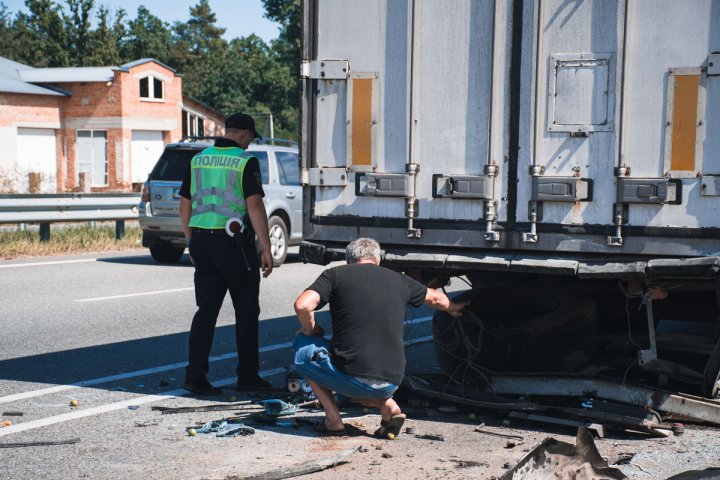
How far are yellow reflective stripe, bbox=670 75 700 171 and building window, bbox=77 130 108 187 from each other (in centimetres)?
4049

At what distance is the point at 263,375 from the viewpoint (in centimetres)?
800

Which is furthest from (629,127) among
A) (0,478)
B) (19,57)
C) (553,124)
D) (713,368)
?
(19,57)

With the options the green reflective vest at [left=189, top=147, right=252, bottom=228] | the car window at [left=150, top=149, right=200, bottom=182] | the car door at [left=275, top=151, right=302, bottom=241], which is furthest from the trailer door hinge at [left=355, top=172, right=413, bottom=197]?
the car door at [left=275, top=151, right=302, bottom=241]

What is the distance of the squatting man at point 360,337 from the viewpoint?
600cm

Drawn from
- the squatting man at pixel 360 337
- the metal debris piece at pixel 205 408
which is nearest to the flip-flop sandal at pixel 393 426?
the squatting man at pixel 360 337

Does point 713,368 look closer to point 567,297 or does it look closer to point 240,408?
point 567,297

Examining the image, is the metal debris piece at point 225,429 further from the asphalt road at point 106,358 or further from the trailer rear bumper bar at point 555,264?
the trailer rear bumper bar at point 555,264

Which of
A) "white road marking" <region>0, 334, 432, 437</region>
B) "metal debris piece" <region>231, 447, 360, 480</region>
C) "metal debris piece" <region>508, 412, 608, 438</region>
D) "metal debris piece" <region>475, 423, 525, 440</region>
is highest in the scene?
"metal debris piece" <region>508, 412, 608, 438</region>

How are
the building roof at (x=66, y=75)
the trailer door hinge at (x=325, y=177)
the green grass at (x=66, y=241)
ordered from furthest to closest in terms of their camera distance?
1. the building roof at (x=66, y=75)
2. the green grass at (x=66, y=241)
3. the trailer door hinge at (x=325, y=177)

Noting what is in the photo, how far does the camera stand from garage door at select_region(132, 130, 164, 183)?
45.0 m

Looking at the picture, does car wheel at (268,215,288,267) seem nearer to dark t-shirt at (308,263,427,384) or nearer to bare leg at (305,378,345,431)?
bare leg at (305,378,345,431)

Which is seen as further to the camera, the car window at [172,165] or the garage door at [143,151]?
the garage door at [143,151]

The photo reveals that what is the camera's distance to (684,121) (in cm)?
600

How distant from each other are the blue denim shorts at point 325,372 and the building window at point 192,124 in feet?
148
